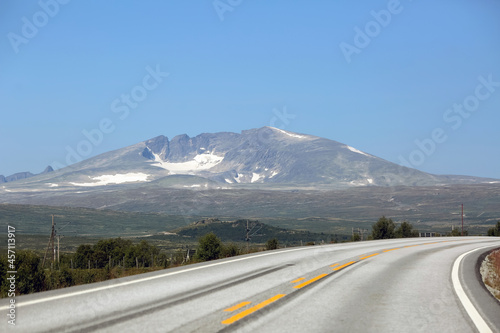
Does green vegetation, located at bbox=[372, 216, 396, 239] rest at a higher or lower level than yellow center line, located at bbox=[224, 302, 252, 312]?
lower

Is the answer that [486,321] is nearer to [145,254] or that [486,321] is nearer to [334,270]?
[334,270]

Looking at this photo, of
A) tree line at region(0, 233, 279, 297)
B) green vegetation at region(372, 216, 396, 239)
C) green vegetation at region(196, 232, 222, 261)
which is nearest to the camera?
tree line at region(0, 233, 279, 297)

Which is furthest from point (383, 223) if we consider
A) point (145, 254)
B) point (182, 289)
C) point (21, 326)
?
point (21, 326)

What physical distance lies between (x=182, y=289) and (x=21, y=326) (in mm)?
4996

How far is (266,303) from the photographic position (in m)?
12.4

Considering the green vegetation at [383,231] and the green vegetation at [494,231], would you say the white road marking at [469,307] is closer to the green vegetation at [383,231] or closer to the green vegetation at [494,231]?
the green vegetation at [383,231]

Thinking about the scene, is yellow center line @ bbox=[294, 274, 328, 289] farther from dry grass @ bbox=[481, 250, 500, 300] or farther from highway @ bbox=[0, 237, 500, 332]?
dry grass @ bbox=[481, 250, 500, 300]

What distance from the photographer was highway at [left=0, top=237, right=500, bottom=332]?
34.0ft

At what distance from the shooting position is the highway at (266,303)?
10.4 m

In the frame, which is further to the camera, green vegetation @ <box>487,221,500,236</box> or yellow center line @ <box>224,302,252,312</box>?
green vegetation @ <box>487,221,500,236</box>

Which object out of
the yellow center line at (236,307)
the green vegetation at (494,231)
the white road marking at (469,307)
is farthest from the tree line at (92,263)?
the green vegetation at (494,231)

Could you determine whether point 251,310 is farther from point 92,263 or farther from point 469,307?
point 92,263

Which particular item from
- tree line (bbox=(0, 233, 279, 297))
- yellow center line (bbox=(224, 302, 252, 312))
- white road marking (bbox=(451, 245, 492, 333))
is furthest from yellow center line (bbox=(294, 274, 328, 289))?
tree line (bbox=(0, 233, 279, 297))

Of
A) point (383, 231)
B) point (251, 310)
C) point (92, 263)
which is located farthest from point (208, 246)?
point (92, 263)
